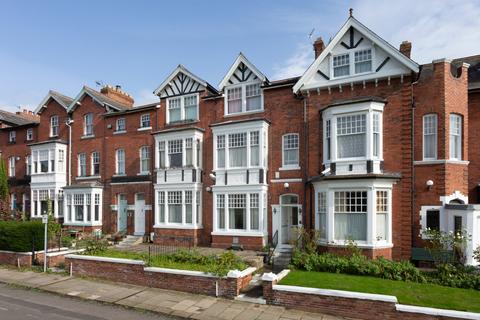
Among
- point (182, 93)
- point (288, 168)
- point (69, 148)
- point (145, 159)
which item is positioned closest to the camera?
point (288, 168)

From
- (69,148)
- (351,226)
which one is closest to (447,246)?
(351,226)

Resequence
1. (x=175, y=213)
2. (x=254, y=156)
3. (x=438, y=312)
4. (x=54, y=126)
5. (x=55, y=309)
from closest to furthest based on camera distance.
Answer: (x=438, y=312) < (x=55, y=309) < (x=254, y=156) < (x=175, y=213) < (x=54, y=126)

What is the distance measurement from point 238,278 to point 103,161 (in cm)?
1768

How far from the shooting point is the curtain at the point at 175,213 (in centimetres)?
2189

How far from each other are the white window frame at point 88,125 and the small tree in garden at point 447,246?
24.0 metres

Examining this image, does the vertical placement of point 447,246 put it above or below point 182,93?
below

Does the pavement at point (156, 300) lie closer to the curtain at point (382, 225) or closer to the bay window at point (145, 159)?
the curtain at point (382, 225)

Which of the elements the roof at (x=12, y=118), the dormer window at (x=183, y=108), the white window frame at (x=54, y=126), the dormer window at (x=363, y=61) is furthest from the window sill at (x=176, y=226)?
the roof at (x=12, y=118)

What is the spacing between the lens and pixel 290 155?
19.5 m

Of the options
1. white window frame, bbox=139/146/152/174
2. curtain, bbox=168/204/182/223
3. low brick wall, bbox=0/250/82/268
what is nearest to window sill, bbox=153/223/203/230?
curtain, bbox=168/204/182/223

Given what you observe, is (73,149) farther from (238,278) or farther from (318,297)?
(318,297)

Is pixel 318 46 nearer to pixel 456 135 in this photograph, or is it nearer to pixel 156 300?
pixel 456 135

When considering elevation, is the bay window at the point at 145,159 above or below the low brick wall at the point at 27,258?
above

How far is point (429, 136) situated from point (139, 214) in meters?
18.6
